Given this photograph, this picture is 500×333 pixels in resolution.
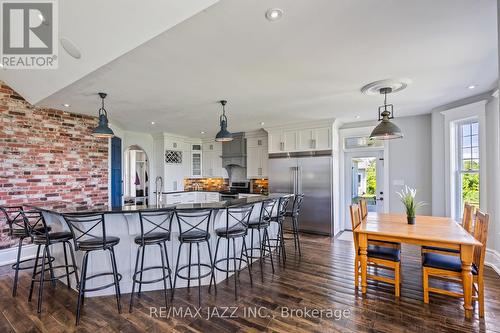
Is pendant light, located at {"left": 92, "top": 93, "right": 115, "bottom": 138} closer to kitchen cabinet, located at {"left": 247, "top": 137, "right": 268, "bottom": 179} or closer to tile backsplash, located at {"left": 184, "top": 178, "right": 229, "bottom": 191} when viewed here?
kitchen cabinet, located at {"left": 247, "top": 137, "right": 268, "bottom": 179}

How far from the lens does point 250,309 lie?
2.55 m

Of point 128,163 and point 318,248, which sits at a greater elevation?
point 128,163

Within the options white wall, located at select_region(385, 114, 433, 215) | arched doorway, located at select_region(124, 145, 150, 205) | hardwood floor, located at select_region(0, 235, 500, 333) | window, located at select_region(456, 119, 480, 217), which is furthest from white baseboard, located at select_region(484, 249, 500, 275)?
arched doorway, located at select_region(124, 145, 150, 205)

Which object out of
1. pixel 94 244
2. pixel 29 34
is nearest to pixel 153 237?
pixel 94 244

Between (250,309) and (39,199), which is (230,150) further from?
(250,309)

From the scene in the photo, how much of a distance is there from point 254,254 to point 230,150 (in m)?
3.78

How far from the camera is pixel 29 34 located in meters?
2.59

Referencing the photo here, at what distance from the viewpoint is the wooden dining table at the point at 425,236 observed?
239cm

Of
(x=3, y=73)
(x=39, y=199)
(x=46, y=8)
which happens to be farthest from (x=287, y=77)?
(x=39, y=199)

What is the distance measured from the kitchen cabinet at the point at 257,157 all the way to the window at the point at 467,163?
3.93 meters

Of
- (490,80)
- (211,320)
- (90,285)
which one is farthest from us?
(490,80)

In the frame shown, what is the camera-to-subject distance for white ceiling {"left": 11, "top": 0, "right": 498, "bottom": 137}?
184 centimetres

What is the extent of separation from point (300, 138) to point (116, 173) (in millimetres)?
4286

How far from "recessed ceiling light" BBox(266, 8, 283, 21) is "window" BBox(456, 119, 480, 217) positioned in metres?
4.11
